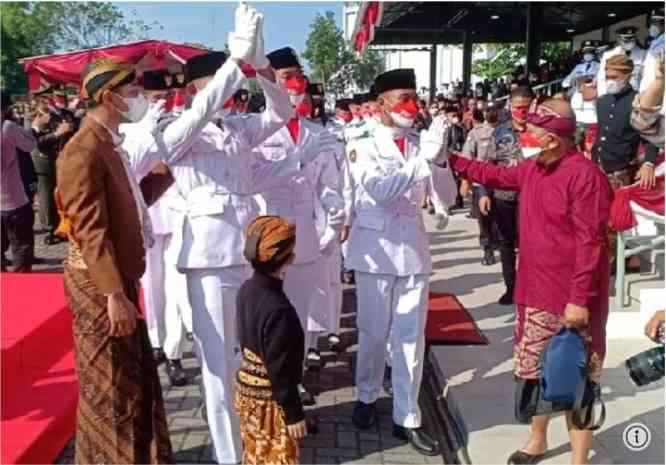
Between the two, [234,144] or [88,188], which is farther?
[234,144]

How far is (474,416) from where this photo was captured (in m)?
4.54

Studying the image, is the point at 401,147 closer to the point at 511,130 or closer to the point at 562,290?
the point at 562,290

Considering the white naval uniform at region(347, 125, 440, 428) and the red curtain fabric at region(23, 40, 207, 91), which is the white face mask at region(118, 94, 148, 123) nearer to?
the white naval uniform at region(347, 125, 440, 428)

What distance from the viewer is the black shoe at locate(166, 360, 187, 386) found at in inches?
205

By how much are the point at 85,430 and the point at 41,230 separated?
9.23 metres

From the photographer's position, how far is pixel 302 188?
16.7 feet

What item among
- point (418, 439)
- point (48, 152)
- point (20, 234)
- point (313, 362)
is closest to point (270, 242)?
point (418, 439)

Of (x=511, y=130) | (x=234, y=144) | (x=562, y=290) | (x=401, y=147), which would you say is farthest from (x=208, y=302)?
(x=511, y=130)

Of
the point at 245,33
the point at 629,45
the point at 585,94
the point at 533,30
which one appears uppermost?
the point at 533,30

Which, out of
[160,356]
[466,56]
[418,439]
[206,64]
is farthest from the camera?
[466,56]

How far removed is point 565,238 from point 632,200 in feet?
10.0

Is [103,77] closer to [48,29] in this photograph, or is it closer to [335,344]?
[335,344]

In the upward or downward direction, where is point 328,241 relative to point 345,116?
downward

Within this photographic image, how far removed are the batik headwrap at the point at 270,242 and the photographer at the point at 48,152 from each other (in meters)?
7.08
